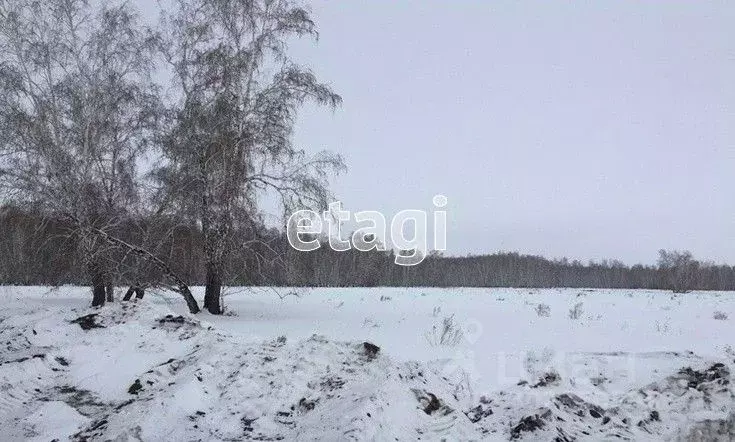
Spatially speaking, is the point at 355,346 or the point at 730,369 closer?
the point at 730,369

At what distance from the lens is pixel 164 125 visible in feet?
45.2

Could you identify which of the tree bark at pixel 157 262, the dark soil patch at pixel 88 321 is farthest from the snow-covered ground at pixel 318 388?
the tree bark at pixel 157 262

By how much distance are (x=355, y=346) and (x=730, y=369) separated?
11.6ft

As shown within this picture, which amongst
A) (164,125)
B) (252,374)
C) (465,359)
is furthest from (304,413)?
(164,125)

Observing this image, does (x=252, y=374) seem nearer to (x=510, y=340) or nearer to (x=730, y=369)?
(x=730, y=369)

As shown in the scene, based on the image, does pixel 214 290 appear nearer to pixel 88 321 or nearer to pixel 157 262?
pixel 157 262

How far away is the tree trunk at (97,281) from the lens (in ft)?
40.5

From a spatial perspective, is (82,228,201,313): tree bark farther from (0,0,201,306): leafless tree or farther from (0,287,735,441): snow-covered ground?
(0,287,735,441): snow-covered ground

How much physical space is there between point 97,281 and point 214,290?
10.3ft

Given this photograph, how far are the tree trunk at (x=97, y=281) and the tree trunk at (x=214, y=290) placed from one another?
8.33 ft

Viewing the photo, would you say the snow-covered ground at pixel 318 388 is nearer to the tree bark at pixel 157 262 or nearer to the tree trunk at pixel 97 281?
the tree bark at pixel 157 262

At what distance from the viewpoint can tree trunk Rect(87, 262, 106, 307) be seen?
40.5ft

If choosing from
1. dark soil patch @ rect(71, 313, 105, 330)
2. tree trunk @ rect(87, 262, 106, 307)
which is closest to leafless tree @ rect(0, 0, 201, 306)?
tree trunk @ rect(87, 262, 106, 307)

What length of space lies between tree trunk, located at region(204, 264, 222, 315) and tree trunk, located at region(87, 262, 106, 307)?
254cm
